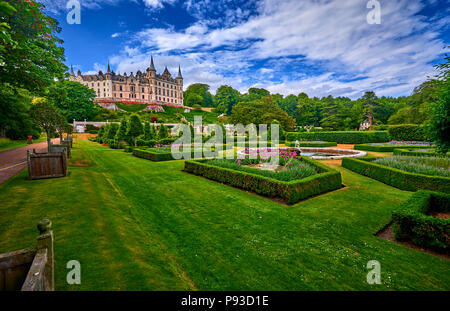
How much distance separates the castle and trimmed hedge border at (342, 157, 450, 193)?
82.6 m

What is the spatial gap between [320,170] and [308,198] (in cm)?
279

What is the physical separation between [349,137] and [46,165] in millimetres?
32985

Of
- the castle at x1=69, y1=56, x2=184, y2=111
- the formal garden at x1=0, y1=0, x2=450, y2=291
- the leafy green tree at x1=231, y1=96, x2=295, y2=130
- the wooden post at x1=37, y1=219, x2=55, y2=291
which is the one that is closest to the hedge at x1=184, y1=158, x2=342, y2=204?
the formal garden at x1=0, y1=0, x2=450, y2=291

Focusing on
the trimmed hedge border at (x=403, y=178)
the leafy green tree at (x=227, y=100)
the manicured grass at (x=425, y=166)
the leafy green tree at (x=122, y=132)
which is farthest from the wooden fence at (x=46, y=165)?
the leafy green tree at (x=227, y=100)

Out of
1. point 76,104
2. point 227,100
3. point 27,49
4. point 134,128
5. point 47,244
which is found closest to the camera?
point 47,244

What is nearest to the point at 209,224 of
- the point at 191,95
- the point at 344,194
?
the point at 344,194

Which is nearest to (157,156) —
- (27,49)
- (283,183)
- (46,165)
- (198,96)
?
(46,165)

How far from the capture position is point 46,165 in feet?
28.5

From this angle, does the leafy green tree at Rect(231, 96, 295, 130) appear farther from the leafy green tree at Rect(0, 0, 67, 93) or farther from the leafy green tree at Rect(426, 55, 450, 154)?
the leafy green tree at Rect(0, 0, 67, 93)

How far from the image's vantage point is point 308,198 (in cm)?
764

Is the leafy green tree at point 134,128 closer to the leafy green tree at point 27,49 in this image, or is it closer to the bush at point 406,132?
the leafy green tree at point 27,49

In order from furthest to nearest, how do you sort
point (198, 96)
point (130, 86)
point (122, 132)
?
point (198, 96) < point (130, 86) < point (122, 132)

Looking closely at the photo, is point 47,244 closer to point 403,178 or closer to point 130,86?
point 403,178
